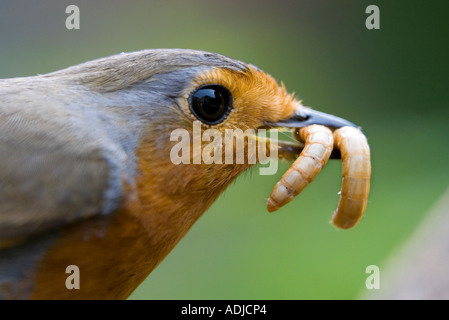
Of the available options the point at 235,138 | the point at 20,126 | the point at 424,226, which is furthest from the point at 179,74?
the point at 424,226

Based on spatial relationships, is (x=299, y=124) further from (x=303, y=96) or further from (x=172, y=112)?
(x=303, y=96)

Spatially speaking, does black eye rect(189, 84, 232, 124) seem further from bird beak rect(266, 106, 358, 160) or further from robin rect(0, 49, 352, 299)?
bird beak rect(266, 106, 358, 160)

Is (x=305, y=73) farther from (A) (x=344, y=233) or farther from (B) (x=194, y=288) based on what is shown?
(B) (x=194, y=288)

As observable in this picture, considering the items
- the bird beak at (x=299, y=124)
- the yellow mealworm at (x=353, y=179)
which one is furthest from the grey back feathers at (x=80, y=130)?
the yellow mealworm at (x=353, y=179)

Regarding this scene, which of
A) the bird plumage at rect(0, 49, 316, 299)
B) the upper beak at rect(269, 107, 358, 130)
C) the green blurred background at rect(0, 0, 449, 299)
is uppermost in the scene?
the green blurred background at rect(0, 0, 449, 299)

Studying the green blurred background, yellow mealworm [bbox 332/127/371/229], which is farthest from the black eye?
the green blurred background

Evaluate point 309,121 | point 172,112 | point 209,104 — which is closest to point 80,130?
point 172,112

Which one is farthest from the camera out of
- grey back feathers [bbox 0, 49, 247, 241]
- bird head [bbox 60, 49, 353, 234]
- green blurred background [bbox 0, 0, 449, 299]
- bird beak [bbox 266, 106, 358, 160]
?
green blurred background [bbox 0, 0, 449, 299]
